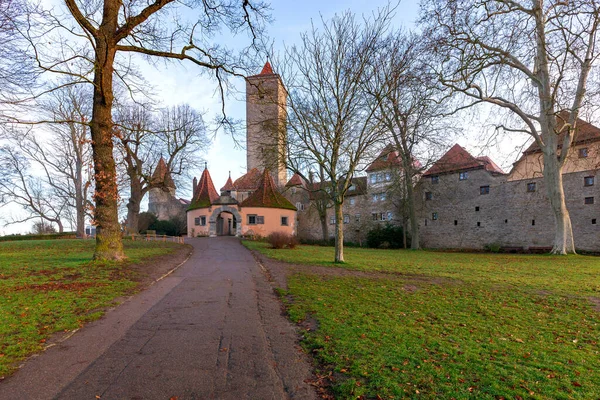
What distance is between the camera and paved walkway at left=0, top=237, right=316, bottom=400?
319 centimetres

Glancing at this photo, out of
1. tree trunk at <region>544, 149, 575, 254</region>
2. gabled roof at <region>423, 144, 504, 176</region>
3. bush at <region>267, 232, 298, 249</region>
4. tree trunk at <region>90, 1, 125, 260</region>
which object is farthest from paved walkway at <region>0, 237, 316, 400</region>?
gabled roof at <region>423, 144, 504, 176</region>

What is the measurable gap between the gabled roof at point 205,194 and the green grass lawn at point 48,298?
26704 mm

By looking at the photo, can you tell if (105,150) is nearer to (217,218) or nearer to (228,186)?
(217,218)

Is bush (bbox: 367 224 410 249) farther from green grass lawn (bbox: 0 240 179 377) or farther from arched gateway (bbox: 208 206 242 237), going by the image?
green grass lawn (bbox: 0 240 179 377)

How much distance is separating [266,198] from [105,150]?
25.8 meters

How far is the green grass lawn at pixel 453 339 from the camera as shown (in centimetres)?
332

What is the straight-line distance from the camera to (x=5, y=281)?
823 cm

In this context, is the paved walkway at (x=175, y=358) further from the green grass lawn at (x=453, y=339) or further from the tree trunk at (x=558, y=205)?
the tree trunk at (x=558, y=205)

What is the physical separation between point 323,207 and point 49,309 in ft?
106

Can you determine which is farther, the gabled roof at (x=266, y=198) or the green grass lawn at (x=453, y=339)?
the gabled roof at (x=266, y=198)

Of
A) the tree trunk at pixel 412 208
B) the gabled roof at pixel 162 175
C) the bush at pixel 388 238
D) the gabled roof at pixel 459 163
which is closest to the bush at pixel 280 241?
the tree trunk at pixel 412 208

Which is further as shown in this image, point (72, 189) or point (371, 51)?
point (72, 189)

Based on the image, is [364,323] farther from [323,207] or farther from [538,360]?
[323,207]

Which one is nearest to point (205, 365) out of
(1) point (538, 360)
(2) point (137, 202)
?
(1) point (538, 360)
